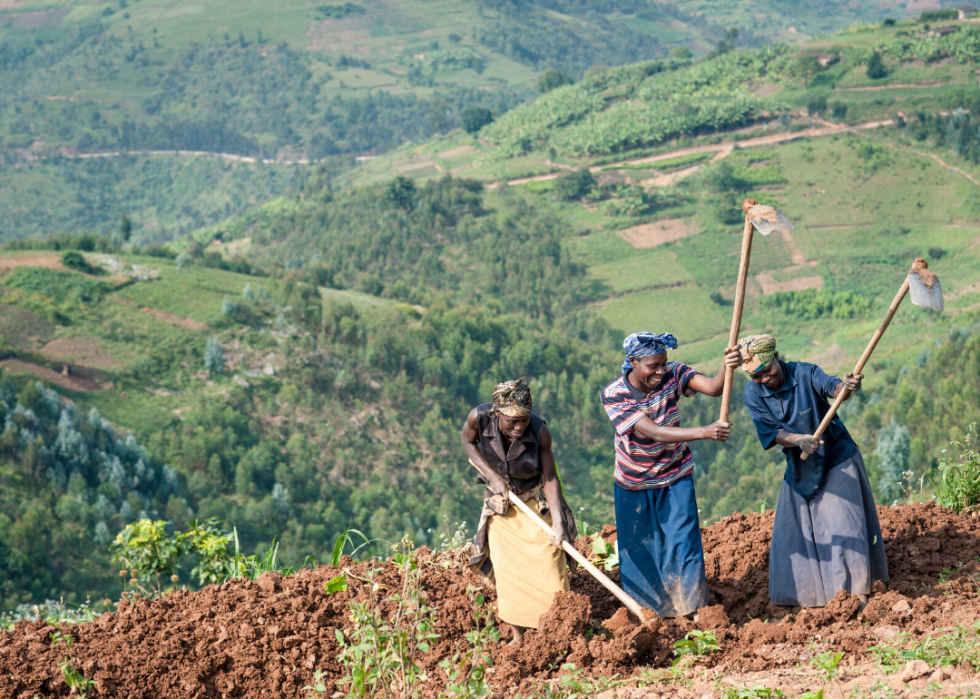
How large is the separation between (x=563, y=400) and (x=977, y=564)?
1197 inches

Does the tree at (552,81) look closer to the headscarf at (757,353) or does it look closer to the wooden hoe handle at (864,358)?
the headscarf at (757,353)

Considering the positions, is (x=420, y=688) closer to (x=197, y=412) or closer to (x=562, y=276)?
(x=197, y=412)

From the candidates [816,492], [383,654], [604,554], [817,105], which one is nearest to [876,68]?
[817,105]

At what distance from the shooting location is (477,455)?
4.04 metres

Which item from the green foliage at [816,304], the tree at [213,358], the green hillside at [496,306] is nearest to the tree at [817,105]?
the green hillside at [496,306]

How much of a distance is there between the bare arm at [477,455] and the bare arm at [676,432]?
64 cm

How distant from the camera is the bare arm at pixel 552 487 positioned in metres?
3.91

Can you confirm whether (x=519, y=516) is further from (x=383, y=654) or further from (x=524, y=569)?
(x=383, y=654)

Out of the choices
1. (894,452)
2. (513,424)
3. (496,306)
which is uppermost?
(513,424)

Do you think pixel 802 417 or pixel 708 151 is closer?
pixel 802 417

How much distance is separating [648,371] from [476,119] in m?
62.1

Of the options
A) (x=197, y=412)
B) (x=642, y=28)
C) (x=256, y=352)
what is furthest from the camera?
(x=642, y=28)

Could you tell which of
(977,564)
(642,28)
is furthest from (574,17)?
(977,564)

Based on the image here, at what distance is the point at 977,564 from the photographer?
167 inches
